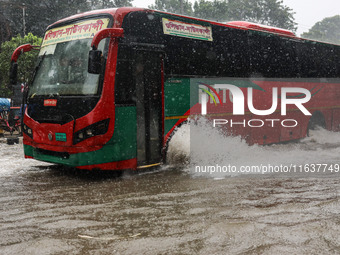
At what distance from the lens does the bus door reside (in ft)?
25.7

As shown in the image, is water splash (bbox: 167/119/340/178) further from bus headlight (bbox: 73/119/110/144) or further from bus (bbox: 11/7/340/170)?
bus headlight (bbox: 73/119/110/144)

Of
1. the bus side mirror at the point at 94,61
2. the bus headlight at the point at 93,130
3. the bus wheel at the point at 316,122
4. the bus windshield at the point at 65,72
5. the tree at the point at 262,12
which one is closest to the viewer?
the bus side mirror at the point at 94,61

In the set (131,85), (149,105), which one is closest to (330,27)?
(149,105)

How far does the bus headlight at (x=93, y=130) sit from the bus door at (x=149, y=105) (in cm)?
80

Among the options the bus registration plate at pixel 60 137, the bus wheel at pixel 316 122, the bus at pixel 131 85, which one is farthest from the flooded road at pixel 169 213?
the bus wheel at pixel 316 122

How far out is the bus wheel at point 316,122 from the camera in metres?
13.4

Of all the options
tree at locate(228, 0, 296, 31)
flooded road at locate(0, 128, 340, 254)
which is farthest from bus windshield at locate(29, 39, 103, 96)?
tree at locate(228, 0, 296, 31)

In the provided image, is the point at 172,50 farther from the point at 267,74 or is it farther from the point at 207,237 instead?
the point at 207,237

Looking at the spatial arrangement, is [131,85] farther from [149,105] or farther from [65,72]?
[65,72]

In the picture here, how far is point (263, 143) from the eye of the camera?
1116 centimetres

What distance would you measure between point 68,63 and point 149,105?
172 cm

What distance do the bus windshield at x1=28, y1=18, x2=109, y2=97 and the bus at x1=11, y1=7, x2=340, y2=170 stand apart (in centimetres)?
2

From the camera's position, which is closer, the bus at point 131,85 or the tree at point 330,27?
the bus at point 131,85

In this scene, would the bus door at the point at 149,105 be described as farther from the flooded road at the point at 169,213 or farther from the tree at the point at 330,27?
the tree at the point at 330,27
